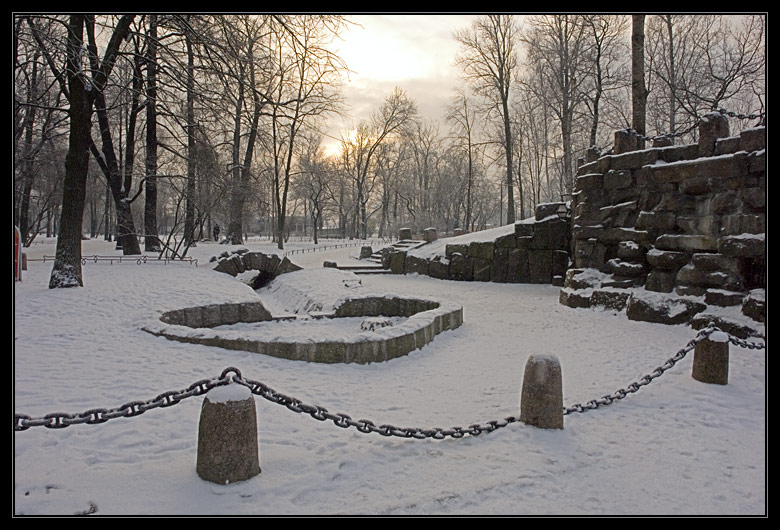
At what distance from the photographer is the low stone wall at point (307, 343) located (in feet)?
20.8

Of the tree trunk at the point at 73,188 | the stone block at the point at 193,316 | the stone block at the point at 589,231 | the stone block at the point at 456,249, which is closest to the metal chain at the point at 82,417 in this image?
the stone block at the point at 193,316

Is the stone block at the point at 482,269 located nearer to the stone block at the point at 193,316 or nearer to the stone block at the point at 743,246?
the stone block at the point at 743,246

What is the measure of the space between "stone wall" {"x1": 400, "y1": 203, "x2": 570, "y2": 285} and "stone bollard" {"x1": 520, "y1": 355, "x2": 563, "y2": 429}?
39.1 ft

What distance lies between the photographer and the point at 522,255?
52.5 feet

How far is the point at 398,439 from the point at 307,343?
2.76 m

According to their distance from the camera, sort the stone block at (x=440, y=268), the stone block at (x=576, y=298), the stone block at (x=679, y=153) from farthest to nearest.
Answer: the stone block at (x=440, y=268), the stone block at (x=576, y=298), the stone block at (x=679, y=153)

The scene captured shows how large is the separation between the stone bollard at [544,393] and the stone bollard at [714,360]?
2.58 metres

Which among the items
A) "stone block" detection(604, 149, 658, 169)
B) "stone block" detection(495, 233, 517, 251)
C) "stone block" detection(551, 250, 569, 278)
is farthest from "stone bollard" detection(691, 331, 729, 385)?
"stone block" detection(495, 233, 517, 251)

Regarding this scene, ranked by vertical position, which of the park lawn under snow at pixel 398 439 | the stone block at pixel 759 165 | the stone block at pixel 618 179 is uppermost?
the stone block at pixel 618 179

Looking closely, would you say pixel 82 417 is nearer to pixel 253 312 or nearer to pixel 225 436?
pixel 225 436

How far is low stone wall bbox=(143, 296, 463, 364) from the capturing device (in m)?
6.33

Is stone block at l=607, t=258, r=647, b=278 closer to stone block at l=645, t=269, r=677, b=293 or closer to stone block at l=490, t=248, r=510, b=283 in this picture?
stone block at l=645, t=269, r=677, b=293

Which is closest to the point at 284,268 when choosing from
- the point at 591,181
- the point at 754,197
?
the point at 591,181

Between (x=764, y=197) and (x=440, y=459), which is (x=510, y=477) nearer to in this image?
(x=440, y=459)
